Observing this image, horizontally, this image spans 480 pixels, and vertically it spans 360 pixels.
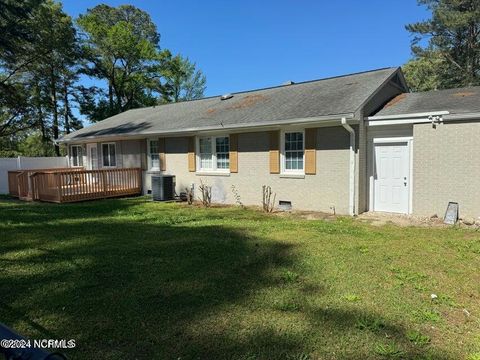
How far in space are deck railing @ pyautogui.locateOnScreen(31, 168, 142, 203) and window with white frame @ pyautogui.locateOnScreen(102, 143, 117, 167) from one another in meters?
2.45

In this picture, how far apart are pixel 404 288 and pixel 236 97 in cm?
1324

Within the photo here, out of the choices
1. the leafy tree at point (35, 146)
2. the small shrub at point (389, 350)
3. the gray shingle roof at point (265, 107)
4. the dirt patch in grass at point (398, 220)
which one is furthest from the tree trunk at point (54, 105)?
the small shrub at point (389, 350)

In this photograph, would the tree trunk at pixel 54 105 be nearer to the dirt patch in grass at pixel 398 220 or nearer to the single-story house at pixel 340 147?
the single-story house at pixel 340 147

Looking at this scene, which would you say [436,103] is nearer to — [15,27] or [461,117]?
[461,117]

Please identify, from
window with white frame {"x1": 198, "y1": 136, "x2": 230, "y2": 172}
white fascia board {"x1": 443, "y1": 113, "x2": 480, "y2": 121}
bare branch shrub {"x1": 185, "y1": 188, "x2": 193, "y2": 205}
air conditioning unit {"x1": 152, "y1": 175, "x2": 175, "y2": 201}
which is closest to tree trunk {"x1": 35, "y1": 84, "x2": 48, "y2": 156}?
air conditioning unit {"x1": 152, "y1": 175, "x2": 175, "y2": 201}

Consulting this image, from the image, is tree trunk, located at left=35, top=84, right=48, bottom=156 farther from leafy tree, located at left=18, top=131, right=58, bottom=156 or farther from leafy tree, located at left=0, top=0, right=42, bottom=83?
leafy tree, located at left=0, top=0, right=42, bottom=83

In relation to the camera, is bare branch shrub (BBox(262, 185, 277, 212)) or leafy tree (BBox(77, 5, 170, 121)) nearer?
bare branch shrub (BBox(262, 185, 277, 212))

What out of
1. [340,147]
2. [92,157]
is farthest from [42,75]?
[340,147]

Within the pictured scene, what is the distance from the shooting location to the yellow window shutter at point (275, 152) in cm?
1137

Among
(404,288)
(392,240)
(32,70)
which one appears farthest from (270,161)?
(32,70)

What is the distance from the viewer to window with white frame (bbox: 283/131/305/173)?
435 inches

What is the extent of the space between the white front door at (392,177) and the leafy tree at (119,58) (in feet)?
86.9

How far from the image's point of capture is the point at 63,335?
10.9 feet

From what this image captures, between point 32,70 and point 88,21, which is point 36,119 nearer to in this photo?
point 32,70
